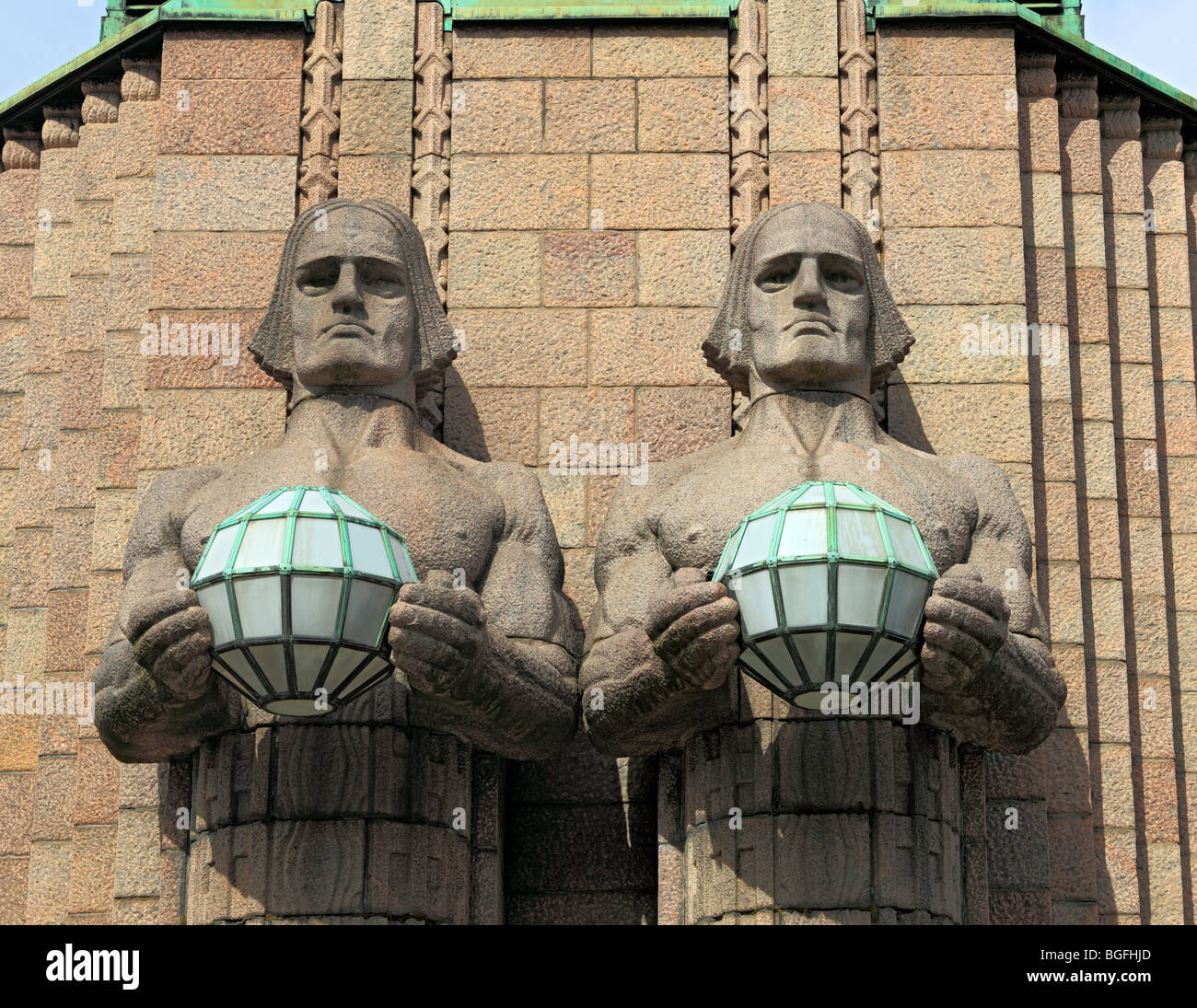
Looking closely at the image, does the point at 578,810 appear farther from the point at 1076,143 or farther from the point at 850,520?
the point at 1076,143

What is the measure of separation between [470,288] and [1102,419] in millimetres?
3320

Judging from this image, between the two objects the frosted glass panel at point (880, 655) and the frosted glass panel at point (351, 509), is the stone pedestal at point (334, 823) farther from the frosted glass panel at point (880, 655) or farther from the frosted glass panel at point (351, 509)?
the frosted glass panel at point (880, 655)

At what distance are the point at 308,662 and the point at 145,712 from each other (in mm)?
1287

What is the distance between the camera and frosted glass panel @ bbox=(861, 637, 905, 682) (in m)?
10.4

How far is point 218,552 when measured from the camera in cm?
1073

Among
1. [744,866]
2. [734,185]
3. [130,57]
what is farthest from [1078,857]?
[130,57]

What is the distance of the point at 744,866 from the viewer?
1137cm

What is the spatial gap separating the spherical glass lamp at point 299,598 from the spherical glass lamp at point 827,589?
1453 millimetres

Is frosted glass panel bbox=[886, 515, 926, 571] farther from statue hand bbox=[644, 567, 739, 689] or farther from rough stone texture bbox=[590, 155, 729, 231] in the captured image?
rough stone texture bbox=[590, 155, 729, 231]

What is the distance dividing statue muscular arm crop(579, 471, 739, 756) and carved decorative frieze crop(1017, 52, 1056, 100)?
3512mm

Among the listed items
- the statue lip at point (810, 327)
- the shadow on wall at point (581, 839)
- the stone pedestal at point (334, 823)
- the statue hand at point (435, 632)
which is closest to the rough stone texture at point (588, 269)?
the statue lip at point (810, 327)

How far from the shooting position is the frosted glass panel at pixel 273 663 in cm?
1046

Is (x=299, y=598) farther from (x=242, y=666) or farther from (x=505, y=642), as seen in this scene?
(x=505, y=642)

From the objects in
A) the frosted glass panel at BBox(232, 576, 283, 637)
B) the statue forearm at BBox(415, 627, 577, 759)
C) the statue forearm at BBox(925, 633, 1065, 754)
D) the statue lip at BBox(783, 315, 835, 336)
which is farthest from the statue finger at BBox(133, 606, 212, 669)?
the statue lip at BBox(783, 315, 835, 336)
